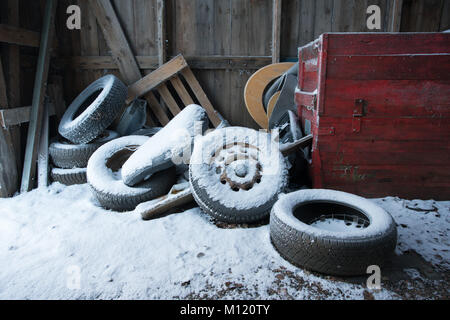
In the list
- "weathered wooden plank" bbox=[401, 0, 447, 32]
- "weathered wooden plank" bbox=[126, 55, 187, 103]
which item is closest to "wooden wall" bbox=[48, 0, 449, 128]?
"weathered wooden plank" bbox=[401, 0, 447, 32]

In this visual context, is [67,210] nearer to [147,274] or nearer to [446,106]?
[147,274]

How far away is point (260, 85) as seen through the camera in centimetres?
424

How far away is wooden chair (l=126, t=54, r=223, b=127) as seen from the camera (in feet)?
14.7

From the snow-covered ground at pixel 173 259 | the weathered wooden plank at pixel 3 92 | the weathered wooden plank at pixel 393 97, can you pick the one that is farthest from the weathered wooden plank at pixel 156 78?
the weathered wooden plank at pixel 393 97

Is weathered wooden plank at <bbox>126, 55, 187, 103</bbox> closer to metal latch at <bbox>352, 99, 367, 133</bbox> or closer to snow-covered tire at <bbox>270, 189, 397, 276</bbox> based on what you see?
metal latch at <bbox>352, 99, 367, 133</bbox>

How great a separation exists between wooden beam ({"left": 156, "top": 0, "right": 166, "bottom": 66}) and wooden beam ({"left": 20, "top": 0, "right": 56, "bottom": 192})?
1.34m

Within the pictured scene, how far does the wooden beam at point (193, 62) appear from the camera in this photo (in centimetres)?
459

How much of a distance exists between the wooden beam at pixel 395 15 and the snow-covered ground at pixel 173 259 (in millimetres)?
2654

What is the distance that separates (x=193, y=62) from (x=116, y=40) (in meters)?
1.15

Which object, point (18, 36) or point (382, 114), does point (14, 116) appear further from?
point (382, 114)

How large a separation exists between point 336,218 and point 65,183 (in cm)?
305

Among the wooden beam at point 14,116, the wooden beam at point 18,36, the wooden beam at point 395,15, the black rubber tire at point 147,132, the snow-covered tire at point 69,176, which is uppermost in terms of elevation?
the wooden beam at point 395,15

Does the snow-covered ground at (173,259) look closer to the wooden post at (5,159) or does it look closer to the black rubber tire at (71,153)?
the wooden post at (5,159)
